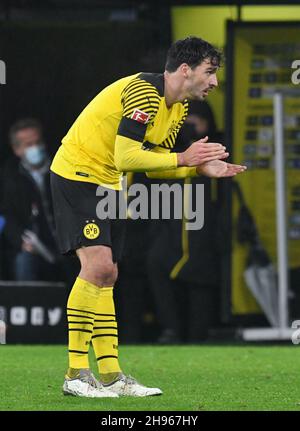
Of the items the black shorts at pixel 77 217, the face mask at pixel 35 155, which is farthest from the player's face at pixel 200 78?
the face mask at pixel 35 155

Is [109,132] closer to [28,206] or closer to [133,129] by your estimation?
[133,129]

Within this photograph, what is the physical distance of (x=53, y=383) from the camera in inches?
344

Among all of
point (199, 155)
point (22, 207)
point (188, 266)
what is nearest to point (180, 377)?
point (199, 155)

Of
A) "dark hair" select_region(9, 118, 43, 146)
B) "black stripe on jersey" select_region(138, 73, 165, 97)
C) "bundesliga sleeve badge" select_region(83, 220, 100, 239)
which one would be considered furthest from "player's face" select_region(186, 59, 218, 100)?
"dark hair" select_region(9, 118, 43, 146)

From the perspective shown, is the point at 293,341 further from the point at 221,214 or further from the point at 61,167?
the point at 61,167

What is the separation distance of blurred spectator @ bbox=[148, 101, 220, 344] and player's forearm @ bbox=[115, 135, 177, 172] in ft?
16.4

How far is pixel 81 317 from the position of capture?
309 inches

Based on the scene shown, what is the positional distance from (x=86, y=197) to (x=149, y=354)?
3.38 meters

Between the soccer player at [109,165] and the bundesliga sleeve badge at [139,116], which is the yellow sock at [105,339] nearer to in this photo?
A: the soccer player at [109,165]

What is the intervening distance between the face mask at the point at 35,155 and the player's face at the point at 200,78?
5.70 metres

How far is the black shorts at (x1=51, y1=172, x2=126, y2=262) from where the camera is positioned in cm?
782

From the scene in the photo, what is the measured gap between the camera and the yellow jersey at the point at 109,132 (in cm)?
779

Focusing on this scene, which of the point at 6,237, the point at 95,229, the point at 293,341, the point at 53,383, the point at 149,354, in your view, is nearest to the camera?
the point at 95,229
